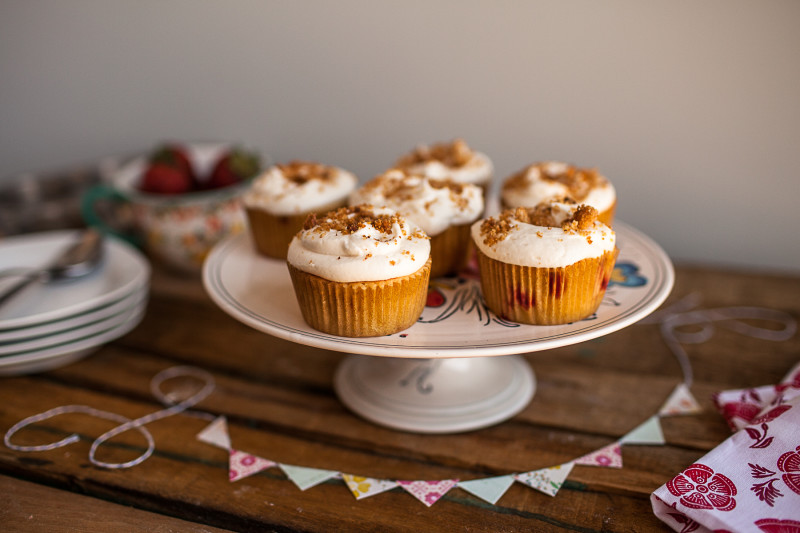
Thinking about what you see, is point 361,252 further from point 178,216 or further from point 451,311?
point 178,216

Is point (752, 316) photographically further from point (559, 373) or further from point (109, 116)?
point (109, 116)

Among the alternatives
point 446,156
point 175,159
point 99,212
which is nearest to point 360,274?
point 446,156

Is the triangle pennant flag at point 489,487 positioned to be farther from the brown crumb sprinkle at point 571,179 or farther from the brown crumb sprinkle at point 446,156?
the brown crumb sprinkle at point 446,156

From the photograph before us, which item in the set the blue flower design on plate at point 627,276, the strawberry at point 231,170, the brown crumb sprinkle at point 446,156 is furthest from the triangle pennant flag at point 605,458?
the strawberry at point 231,170

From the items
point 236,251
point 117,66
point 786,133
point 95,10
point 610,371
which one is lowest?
point 610,371

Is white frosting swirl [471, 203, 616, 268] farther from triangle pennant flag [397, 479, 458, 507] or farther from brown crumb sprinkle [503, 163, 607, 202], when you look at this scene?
triangle pennant flag [397, 479, 458, 507]

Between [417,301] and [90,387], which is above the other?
[417,301]

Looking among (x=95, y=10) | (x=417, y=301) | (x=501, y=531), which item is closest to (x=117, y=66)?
(x=95, y=10)

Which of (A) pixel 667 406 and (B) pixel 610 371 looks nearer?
(A) pixel 667 406
